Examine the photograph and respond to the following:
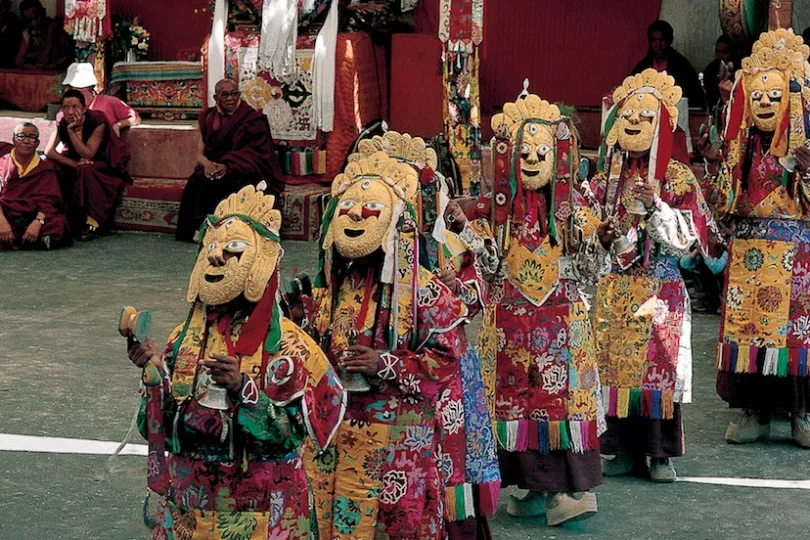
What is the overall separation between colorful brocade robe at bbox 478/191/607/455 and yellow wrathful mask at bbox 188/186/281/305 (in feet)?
5.91

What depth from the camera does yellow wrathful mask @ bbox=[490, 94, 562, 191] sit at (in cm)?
614

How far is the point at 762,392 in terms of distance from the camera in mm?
7750

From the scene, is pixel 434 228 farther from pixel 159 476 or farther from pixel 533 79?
pixel 533 79

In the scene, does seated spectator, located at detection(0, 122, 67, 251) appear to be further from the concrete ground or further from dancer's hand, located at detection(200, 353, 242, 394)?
dancer's hand, located at detection(200, 353, 242, 394)

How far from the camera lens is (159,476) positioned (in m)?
4.60

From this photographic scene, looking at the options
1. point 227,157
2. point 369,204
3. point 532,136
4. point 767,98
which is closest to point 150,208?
point 227,157

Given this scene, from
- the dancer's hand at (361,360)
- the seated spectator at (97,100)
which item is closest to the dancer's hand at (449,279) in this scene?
the dancer's hand at (361,360)

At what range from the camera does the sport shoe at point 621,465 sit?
23.3ft

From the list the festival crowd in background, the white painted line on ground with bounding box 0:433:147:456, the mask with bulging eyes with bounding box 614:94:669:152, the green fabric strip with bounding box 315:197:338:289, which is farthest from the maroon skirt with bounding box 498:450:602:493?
the white painted line on ground with bounding box 0:433:147:456

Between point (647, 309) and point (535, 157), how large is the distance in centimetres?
114

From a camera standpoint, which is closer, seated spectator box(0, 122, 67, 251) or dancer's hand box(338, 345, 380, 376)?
dancer's hand box(338, 345, 380, 376)

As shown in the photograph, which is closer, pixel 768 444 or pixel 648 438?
pixel 648 438

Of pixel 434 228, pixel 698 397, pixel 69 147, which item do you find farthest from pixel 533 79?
pixel 434 228

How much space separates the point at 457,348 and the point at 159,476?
1112 mm
